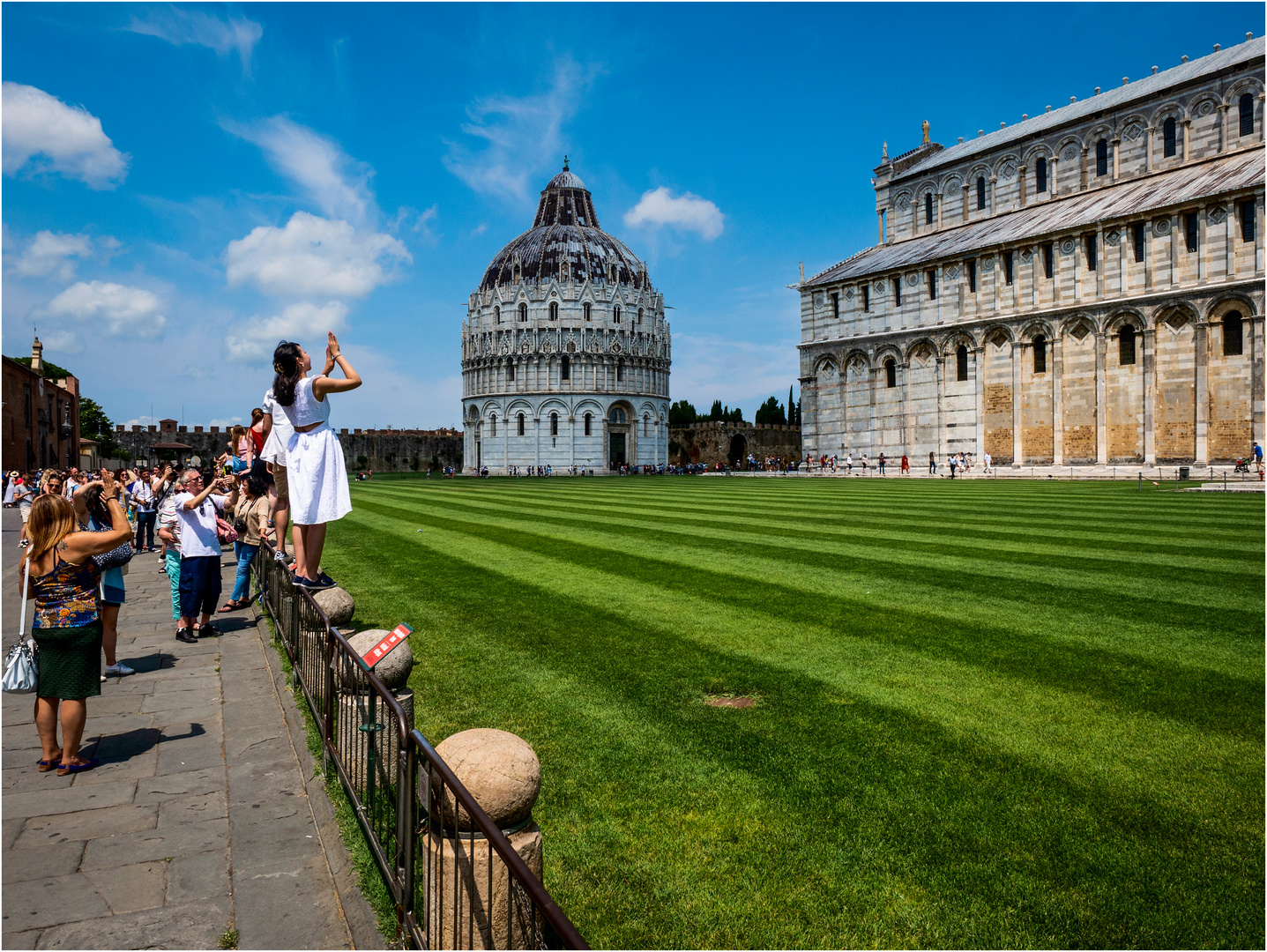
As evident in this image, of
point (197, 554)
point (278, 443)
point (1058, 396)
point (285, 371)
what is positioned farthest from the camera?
point (1058, 396)

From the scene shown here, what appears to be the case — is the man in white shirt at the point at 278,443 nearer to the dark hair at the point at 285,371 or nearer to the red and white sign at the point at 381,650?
the dark hair at the point at 285,371

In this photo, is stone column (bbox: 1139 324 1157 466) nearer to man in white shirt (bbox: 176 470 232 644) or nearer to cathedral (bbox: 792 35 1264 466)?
cathedral (bbox: 792 35 1264 466)

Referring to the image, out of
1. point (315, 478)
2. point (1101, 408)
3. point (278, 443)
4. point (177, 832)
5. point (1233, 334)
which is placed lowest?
point (177, 832)

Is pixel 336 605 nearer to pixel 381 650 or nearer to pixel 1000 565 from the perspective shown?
pixel 381 650

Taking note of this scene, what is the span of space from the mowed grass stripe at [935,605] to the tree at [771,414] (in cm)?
9042

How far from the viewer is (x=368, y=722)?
428cm

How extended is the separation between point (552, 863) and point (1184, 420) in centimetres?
4715

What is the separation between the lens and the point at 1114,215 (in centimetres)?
4259

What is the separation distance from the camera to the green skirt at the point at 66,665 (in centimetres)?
521

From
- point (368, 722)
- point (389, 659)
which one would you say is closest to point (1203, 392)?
point (389, 659)

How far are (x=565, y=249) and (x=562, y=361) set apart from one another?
13.1 metres

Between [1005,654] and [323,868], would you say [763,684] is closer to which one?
[1005,654]

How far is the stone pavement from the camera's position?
136 inches

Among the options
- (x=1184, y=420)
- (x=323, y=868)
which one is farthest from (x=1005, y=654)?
(x=1184, y=420)
